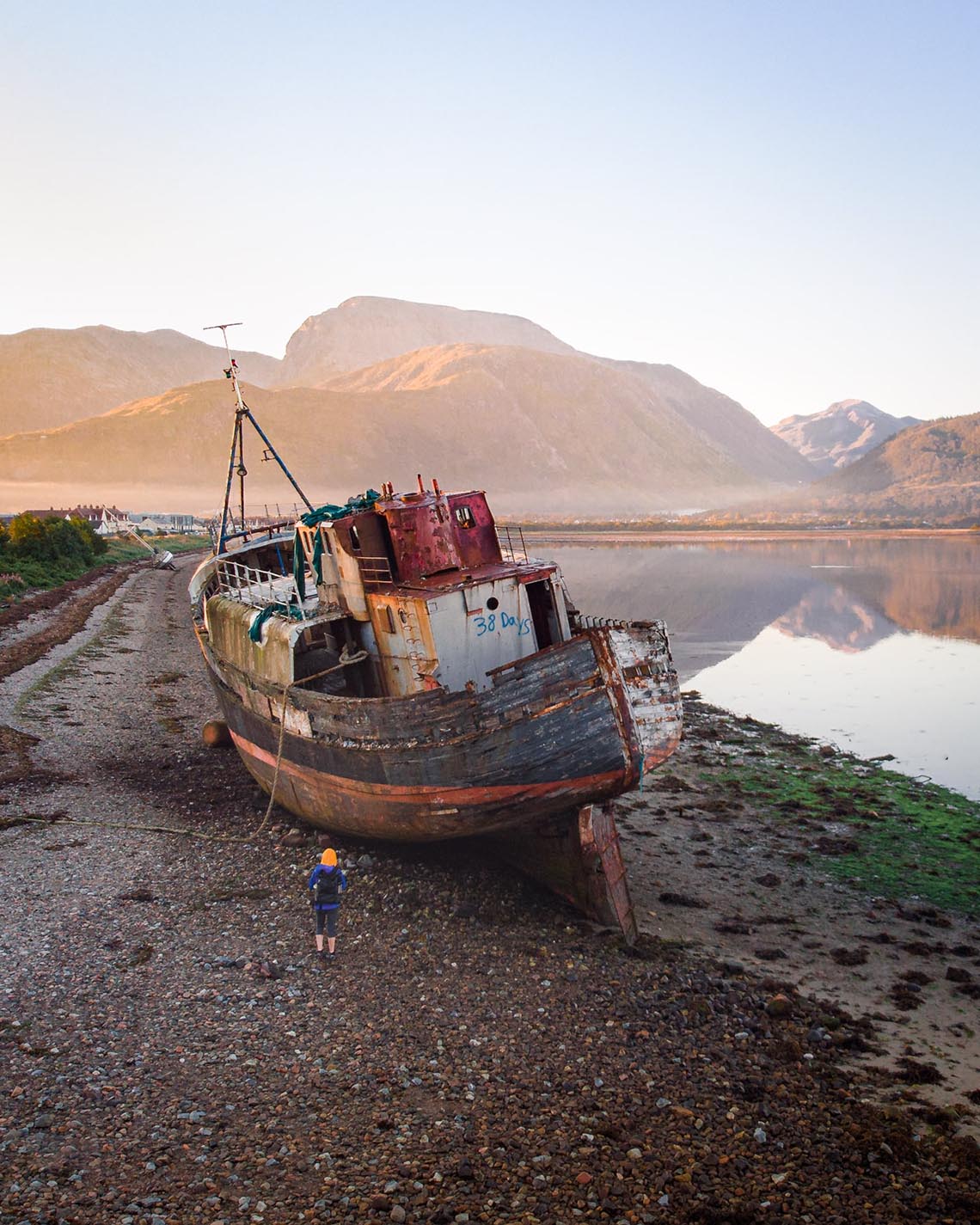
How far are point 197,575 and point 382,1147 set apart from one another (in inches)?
826

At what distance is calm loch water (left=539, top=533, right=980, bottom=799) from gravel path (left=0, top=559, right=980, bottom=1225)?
41.3 ft

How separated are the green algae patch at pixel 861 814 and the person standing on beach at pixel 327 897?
9243 millimetres

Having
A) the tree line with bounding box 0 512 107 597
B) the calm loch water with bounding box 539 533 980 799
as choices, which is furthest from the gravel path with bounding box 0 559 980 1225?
the tree line with bounding box 0 512 107 597

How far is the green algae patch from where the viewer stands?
15180mm

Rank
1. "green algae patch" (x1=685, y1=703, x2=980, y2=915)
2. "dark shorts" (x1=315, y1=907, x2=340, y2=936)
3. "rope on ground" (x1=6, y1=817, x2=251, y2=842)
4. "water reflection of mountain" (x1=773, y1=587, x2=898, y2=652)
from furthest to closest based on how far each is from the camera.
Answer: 1. "water reflection of mountain" (x1=773, y1=587, x2=898, y2=652)
2. "rope on ground" (x1=6, y1=817, x2=251, y2=842)
3. "green algae patch" (x1=685, y1=703, x2=980, y2=915)
4. "dark shorts" (x1=315, y1=907, x2=340, y2=936)

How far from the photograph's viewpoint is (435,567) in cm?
1457

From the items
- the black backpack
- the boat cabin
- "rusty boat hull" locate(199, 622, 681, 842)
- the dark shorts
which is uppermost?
the boat cabin

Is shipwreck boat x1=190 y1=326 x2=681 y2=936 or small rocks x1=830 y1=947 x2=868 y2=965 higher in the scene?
shipwreck boat x1=190 y1=326 x2=681 y2=936

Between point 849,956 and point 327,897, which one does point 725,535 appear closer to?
point 849,956

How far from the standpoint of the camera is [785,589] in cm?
5528

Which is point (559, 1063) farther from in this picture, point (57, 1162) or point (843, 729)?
point (843, 729)

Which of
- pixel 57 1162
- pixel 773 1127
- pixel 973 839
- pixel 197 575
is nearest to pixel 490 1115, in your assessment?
pixel 773 1127

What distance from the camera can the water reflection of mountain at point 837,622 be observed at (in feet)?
126

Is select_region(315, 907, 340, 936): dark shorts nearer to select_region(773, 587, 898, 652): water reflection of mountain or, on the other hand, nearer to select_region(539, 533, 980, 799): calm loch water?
select_region(539, 533, 980, 799): calm loch water
